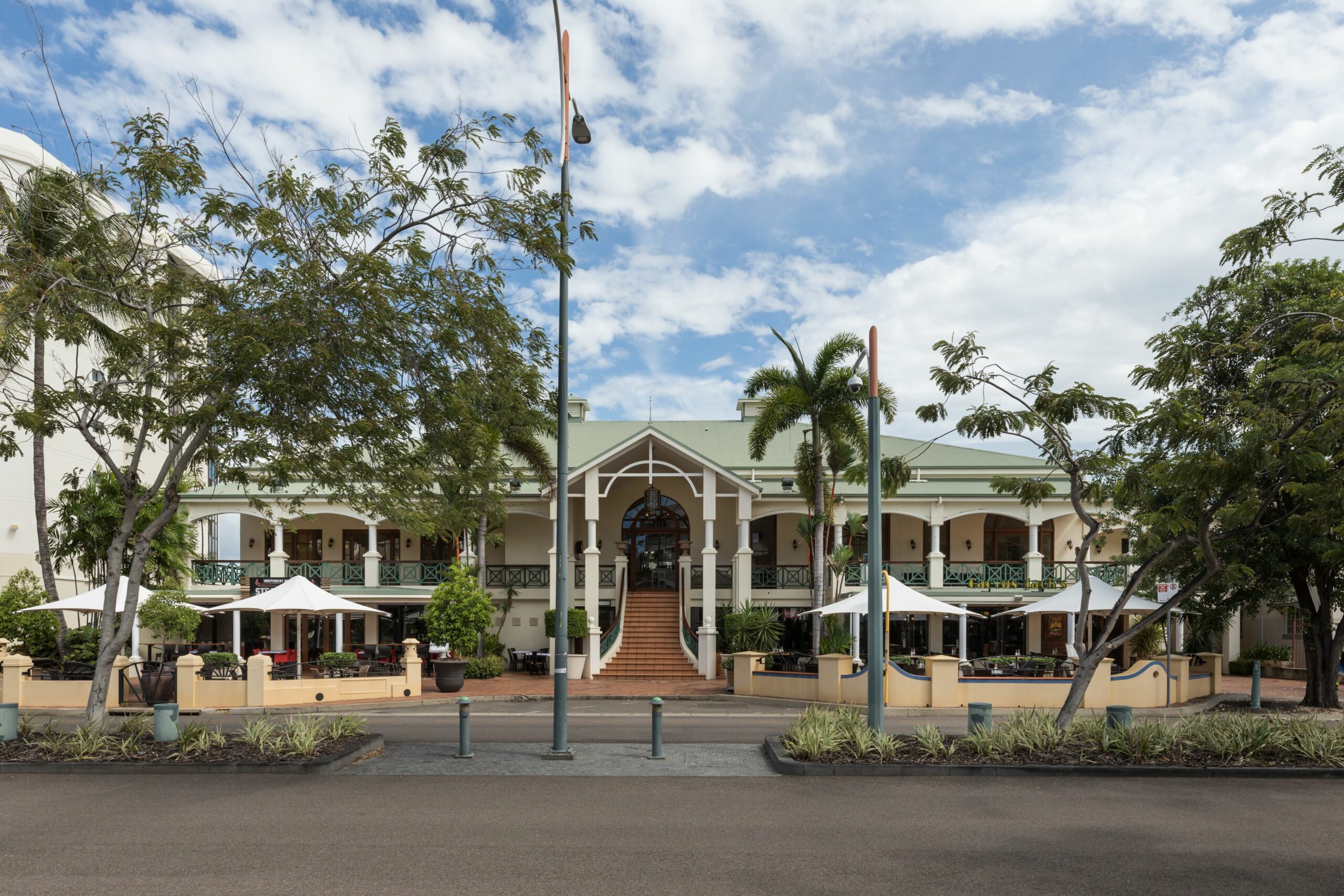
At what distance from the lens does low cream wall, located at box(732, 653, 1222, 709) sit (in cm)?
2034

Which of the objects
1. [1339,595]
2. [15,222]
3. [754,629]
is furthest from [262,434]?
[1339,595]

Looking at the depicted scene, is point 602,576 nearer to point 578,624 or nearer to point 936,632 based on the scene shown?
point 578,624

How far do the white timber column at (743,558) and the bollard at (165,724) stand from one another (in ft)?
58.7

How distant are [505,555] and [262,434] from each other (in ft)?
65.5

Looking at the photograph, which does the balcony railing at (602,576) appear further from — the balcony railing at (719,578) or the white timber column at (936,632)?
the white timber column at (936,632)

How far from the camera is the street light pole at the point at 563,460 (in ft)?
43.7

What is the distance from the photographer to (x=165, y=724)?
1320 cm

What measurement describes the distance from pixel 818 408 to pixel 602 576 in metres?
10.4

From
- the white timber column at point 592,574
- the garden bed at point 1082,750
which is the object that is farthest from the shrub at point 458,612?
the garden bed at point 1082,750

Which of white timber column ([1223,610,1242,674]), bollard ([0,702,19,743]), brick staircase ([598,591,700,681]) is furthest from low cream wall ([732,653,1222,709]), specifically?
bollard ([0,702,19,743])

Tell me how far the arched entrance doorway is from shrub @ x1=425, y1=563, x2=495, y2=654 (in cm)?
758

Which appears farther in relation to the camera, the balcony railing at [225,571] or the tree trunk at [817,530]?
the balcony railing at [225,571]

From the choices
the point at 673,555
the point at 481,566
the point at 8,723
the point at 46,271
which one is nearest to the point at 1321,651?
the point at 673,555

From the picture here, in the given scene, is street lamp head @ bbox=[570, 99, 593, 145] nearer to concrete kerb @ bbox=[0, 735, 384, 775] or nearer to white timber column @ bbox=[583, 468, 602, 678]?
concrete kerb @ bbox=[0, 735, 384, 775]
